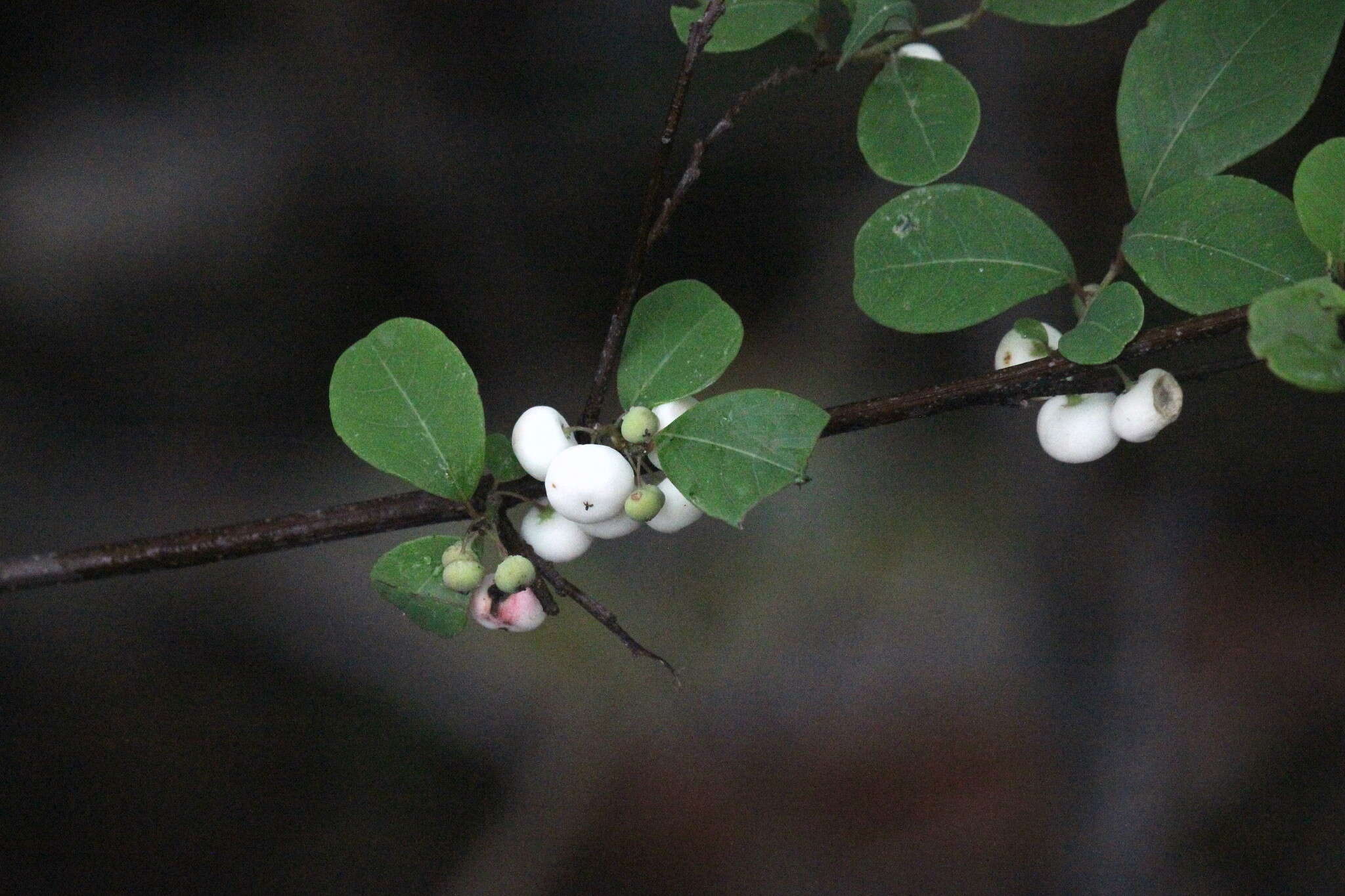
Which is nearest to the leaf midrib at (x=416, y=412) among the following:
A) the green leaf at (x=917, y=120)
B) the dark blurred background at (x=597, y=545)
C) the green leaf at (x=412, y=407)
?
the green leaf at (x=412, y=407)

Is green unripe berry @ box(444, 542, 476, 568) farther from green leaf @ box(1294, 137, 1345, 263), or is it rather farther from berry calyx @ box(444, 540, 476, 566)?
green leaf @ box(1294, 137, 1345, 263)

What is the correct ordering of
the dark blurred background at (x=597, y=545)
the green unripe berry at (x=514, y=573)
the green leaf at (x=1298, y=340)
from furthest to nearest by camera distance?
the dark blurred background at (x=597, y=545) < the green unripe berry at (x=514, y=573) < the green leaf at (x=1298, y=340)

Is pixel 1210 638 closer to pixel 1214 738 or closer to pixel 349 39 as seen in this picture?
pixel 1214 738

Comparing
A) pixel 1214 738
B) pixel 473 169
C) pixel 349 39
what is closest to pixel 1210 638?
pixel 1214 738

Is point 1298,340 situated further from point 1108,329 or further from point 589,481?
point 589,481

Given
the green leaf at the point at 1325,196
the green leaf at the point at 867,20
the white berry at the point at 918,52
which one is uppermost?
the green leaf at the point at 867,20

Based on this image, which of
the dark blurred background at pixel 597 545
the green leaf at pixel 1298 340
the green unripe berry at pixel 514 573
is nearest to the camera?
the green leaf at pixel 1298 340

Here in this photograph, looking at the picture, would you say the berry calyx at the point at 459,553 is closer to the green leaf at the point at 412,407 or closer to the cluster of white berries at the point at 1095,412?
the green leaf at the point at 412,407
